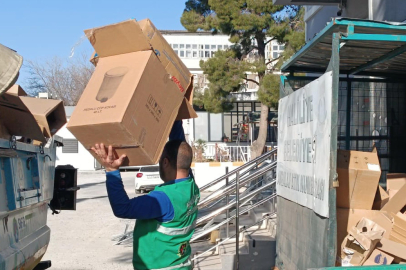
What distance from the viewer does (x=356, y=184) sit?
4.51 meters

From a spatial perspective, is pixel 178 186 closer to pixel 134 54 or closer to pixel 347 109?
pixel 134 54

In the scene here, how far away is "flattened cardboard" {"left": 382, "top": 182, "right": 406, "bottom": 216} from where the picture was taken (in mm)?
4711

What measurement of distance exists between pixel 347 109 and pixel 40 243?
3.68 metres

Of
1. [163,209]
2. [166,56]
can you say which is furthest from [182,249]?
[166,56]

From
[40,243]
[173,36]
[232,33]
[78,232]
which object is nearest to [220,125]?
[232,33]

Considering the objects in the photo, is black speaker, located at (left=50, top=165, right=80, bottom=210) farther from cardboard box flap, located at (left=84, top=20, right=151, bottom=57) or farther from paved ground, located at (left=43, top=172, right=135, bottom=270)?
paved ground, located at (left=43, top=172, right=135, bottom=270)

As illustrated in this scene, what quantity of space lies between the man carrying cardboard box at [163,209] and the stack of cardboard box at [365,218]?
1.38 meters

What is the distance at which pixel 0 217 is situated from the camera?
11.4ft

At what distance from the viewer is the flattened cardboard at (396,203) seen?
4711mm

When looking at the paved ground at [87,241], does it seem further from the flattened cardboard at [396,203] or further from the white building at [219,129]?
the white building at [219,129]

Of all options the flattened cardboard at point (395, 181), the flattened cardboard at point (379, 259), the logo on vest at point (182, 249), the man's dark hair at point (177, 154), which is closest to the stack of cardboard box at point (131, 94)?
the man's dark hair at point (177, 154)

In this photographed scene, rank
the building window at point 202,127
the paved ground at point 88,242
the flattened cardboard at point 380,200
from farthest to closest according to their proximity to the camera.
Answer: the building window at point 202,127
the paved ground at point 88,242
the flattened cardboard at point 380,200

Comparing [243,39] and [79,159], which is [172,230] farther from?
[79,159]

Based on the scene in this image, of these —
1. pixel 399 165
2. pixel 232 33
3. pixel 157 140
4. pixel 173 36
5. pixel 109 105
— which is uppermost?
pixel 173 36
